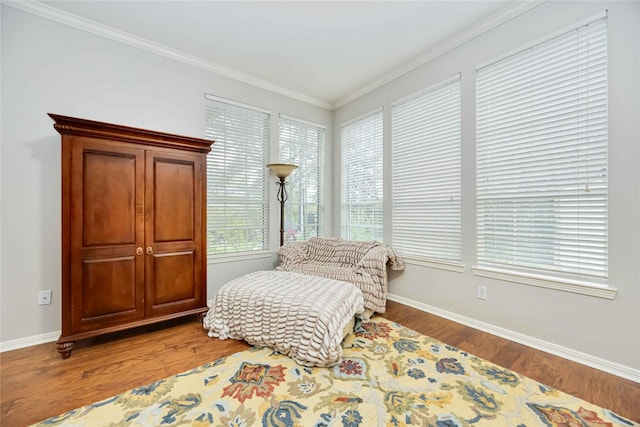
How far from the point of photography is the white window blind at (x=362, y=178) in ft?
12.1

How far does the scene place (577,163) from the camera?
6.59ft

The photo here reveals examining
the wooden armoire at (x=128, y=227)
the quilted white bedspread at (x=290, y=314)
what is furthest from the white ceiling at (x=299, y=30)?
the quilted white bedspread at (x=290, y=314)

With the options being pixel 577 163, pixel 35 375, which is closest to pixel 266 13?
pixel 577 163

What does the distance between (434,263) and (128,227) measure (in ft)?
10.1

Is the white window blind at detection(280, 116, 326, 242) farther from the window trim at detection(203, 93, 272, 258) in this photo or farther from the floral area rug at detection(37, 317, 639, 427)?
the floral area rug at detection(37, 317, 639, 427)

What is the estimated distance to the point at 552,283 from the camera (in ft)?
6.89

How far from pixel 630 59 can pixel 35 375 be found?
4683 millimetres

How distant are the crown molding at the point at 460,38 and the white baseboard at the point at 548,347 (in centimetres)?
282

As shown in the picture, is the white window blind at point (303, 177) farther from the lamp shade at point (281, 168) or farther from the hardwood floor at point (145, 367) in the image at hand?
the hardwood floor at point (145, 367)

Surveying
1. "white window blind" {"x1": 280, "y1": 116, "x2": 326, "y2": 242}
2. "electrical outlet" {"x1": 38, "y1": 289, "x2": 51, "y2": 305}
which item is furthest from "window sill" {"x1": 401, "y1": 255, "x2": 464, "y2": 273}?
"electrical outlet" {"x1": 38, "y1": 289, "x2": 51, "y2": 305}

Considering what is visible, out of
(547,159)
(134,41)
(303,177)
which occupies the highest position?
(134,41)

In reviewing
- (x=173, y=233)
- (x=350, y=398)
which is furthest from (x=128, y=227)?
(x=350, y=398)

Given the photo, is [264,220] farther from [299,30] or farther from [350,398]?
[350,398]

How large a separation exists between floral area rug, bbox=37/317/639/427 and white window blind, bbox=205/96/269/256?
1.70 metres
